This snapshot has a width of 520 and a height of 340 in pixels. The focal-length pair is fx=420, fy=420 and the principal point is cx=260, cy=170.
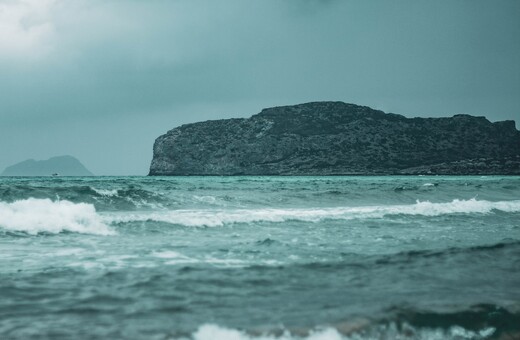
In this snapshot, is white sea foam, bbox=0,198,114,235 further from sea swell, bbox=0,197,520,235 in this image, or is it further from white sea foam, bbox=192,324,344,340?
white sea foam, bbox=192,324,344,340

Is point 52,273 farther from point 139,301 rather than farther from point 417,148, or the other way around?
point 417,148

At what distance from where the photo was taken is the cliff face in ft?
416

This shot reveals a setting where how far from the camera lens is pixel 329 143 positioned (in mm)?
133000

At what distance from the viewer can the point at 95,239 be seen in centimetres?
1248

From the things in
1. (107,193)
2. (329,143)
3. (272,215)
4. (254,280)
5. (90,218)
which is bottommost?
(272,215)

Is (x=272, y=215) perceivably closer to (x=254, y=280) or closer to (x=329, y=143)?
(x=254, y=280)

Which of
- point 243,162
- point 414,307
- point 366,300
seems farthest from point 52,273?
point 243,162

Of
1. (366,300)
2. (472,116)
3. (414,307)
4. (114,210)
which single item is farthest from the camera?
(472,116)

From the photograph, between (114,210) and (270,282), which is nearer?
(270,282)

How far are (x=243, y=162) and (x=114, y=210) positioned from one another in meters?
111

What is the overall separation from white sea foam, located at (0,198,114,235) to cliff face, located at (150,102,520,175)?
10992 centimetres

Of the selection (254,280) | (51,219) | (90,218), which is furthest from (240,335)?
(90,218)

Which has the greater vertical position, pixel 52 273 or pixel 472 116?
pixel 472 116

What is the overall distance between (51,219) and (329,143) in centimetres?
12203
